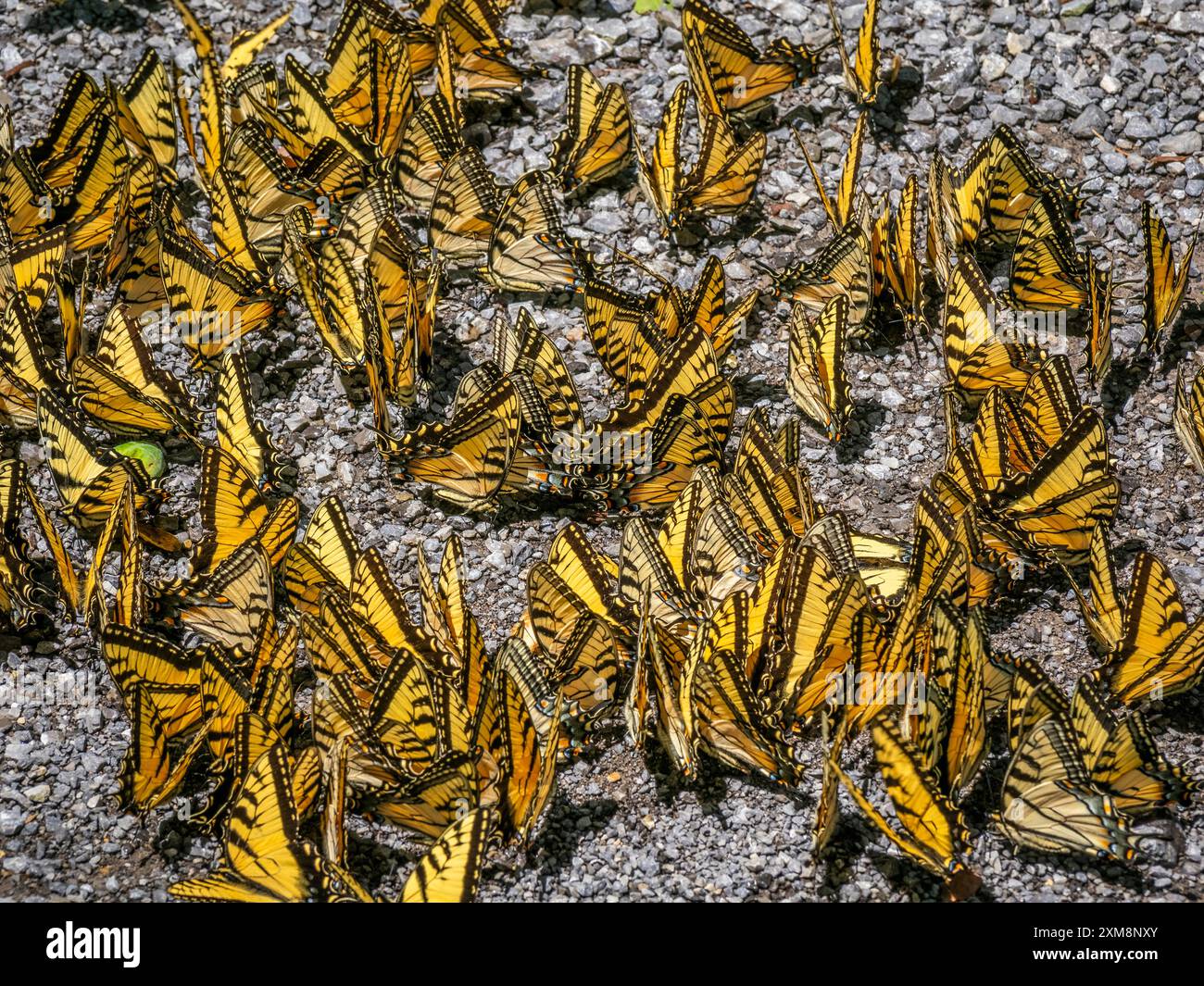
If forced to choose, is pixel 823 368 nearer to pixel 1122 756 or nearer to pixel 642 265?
pixel 642 265

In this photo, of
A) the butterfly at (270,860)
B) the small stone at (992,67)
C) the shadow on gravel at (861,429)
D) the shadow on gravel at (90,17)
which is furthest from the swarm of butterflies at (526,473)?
the small stone at (992,67)

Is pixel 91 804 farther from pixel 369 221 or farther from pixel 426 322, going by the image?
pixel 369 221

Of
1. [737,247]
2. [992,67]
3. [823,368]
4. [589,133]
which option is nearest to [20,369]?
[589,133]

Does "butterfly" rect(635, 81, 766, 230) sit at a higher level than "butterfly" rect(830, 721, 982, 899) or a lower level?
higher

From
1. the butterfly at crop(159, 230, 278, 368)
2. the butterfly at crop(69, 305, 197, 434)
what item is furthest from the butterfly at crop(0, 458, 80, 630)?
the butterfly at crop(159, 230, 278, 368)

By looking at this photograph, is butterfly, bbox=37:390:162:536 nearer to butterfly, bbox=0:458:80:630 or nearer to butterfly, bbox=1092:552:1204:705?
butterfly, bbox=0:458:80:630

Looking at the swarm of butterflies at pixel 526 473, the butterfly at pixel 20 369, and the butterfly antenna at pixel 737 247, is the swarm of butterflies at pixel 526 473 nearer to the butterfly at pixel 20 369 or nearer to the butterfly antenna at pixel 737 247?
the butterfly at pixel 20 369
